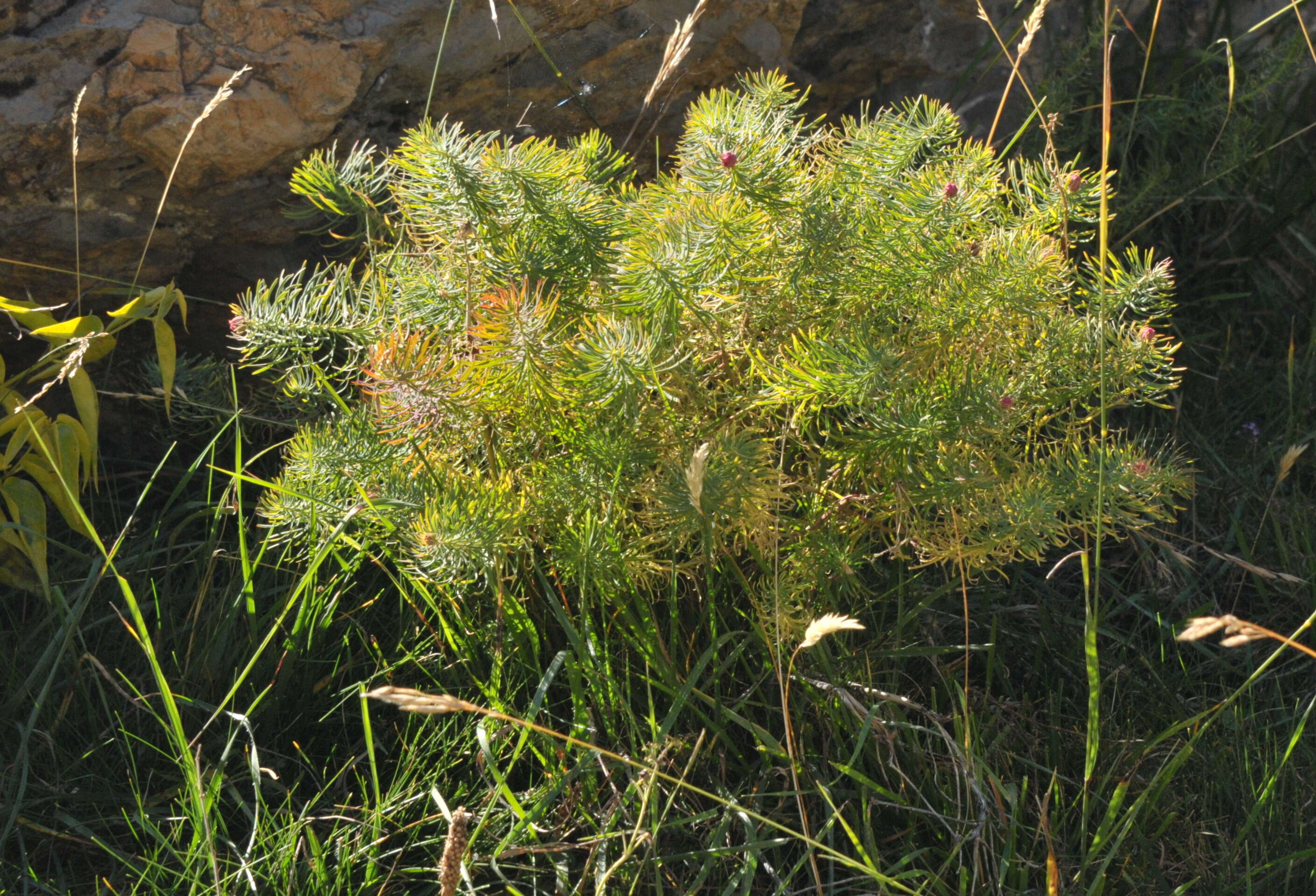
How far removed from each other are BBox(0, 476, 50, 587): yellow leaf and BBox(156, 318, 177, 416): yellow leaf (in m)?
0.23

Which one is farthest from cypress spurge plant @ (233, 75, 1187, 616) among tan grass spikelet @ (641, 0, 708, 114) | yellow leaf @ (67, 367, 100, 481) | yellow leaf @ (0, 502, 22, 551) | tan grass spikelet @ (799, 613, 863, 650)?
yellow leaf @ (0, 502, 22, 551)

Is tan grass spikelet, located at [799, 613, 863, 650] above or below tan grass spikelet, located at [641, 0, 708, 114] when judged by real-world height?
below

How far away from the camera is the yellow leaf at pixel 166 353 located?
1.57 m

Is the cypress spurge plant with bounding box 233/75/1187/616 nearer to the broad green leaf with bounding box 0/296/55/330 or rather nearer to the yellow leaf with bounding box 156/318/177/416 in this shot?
the yellow leaf with bounding box 156/318/177/416

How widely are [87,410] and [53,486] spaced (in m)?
0.12

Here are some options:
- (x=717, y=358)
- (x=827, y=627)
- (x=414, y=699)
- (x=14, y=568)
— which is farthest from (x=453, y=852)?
(x=14, y=568)

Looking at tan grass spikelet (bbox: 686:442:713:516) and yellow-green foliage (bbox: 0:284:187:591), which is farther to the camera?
yellow-green foliage (bbox: 0:284:187:591)

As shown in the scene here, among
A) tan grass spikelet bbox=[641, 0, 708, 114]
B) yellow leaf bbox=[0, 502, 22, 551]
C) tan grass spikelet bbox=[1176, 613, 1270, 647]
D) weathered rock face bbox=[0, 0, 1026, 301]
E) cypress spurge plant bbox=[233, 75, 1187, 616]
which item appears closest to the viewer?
tan grass spikelet bbox=[1176, 613, 1270, 647]

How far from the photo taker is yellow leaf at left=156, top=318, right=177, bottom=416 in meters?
1.57

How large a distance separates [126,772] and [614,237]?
38.0 inches

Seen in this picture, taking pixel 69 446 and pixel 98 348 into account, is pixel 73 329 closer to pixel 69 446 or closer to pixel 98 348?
pixel 98 348

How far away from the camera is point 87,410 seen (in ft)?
5.18

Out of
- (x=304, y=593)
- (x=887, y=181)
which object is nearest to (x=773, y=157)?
(x=887, y=181)

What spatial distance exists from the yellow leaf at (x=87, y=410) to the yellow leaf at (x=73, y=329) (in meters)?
0.05
